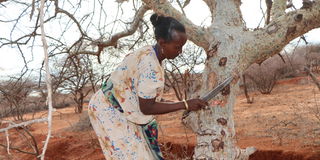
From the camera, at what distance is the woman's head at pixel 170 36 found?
187cm

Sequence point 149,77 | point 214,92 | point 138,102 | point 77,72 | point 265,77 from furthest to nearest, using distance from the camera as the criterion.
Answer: point 265,77
point 77,72
point 214,92
point 138,102
point 149,77

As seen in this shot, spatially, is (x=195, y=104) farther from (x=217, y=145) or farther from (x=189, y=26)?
(x=189, y=26)

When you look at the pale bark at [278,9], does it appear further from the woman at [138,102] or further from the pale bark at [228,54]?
the woman at [138,102]

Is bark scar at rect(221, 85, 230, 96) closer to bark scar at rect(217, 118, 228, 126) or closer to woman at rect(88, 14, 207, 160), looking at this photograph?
bark scar at rect(217, 118, 228, 126)

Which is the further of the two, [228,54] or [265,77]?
[265,77]

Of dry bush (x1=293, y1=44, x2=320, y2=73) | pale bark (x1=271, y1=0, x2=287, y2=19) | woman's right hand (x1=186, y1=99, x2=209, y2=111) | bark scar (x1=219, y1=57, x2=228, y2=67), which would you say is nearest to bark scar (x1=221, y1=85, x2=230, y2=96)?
bark scar (x1=219, y1=57, x2=228, y2=67)

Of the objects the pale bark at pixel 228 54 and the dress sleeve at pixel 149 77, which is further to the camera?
the pale bark at pixel 228 54

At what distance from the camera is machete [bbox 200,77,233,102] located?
7.16ft

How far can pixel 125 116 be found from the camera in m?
2.05

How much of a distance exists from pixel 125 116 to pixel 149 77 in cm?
36

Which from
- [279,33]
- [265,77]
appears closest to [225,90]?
[279,33]

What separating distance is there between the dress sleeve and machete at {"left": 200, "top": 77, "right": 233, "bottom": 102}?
0.43 metres

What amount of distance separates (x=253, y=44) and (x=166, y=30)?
875mm

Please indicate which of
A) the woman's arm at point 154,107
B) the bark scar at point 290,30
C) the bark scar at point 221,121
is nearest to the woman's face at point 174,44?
the woman's arm at point 154,107
